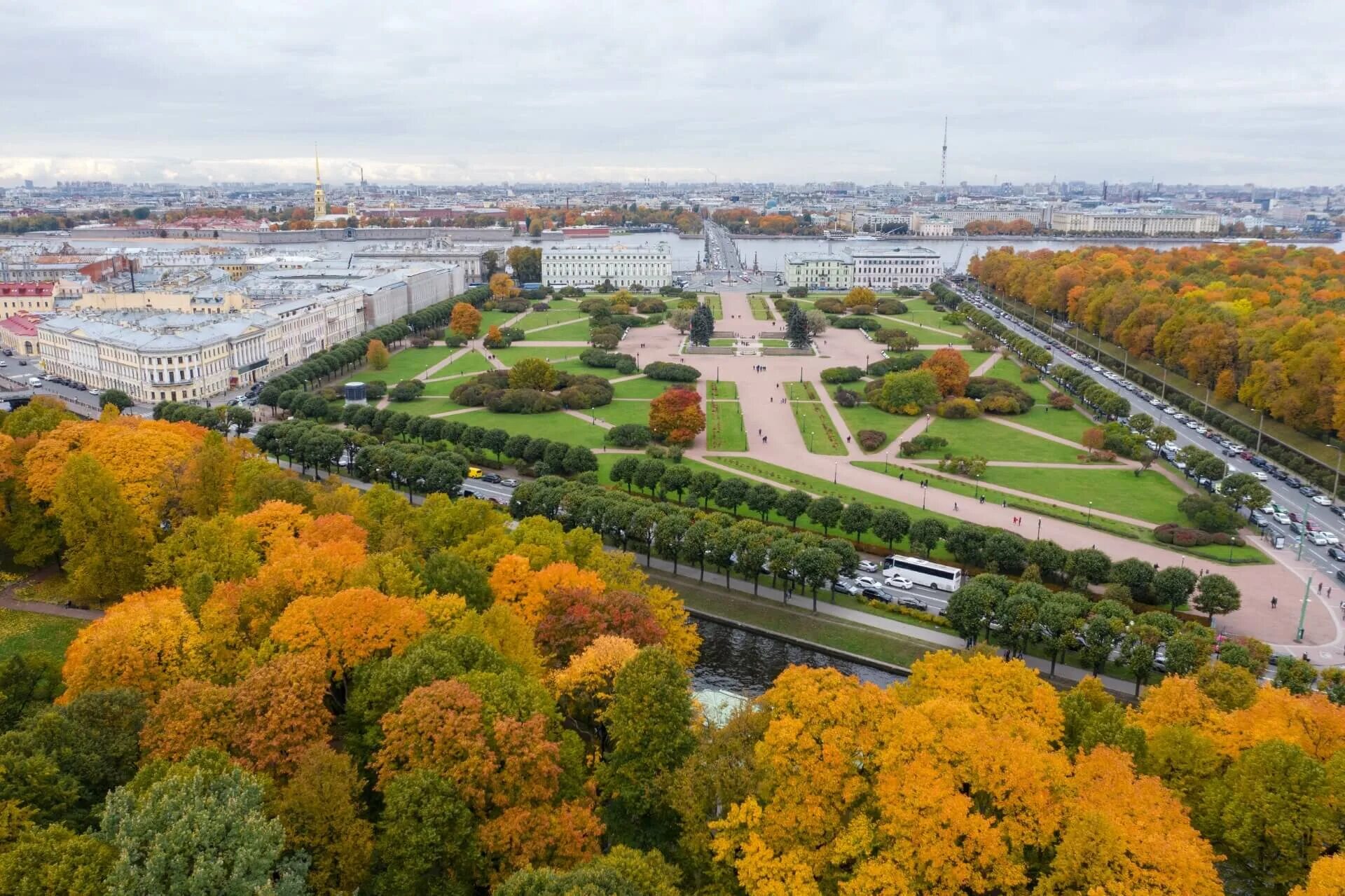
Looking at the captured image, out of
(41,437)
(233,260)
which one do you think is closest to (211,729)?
(41,437)

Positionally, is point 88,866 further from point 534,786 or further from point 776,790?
point 776,790

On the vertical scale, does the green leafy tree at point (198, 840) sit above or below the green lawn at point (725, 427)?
above

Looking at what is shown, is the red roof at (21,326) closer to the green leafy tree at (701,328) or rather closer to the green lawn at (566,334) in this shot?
the green lawn at (566,334)

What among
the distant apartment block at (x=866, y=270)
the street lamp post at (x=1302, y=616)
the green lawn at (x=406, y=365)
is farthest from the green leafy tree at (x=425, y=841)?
the distant apartment block at (x=866, y=270)

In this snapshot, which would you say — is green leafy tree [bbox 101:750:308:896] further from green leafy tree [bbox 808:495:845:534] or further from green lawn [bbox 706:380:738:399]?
green lawn [bbox 706:380:738:399]

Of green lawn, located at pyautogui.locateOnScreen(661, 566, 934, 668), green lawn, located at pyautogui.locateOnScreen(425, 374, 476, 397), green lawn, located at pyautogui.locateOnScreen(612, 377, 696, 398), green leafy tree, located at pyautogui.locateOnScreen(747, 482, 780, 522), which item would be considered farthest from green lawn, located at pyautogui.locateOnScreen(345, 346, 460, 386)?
green lawn, located at pyautogui.locateOnScreen(661, 566, 934, 668)

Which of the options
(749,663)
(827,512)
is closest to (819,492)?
(827,512)

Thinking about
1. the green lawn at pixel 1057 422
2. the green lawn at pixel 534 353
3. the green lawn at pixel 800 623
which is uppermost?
the green lawn at pixel 534 353
